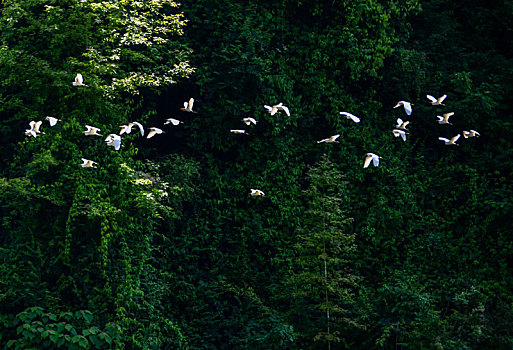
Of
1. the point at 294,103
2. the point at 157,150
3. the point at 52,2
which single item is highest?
the point at 52,2

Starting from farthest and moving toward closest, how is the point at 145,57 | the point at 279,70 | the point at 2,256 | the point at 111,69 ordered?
1. the point at 279,70
2. the point at 145,57
3. the point at 111,69
4. the point at 2,256

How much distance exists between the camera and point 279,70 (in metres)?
12.6

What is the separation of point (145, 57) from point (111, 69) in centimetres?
85

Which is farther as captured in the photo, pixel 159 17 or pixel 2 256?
pixel 159 17

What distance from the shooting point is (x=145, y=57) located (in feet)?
34.4

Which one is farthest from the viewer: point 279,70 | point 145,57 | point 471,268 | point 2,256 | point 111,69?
point 279,70

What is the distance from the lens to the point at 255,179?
12141 mm

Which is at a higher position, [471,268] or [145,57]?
[145,57]

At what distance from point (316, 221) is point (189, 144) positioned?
11.8ft

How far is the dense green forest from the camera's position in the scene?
30.5 feet

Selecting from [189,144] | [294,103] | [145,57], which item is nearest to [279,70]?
[294,103]

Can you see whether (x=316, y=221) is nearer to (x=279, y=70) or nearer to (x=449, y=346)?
(x=449, y=346)

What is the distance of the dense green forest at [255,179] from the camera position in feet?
30.5

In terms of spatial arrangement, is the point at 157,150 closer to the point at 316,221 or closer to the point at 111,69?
the point at 111,69
